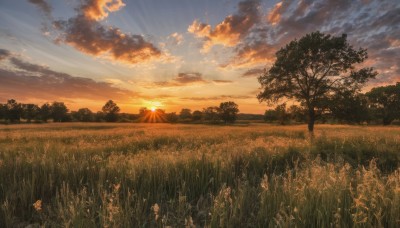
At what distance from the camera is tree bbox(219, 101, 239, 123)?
105 meters

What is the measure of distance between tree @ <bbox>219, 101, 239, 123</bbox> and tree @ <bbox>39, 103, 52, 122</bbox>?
67.0m

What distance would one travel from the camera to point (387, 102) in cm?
7625

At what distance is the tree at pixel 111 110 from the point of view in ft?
334

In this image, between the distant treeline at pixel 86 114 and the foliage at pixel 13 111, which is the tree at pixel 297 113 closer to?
the distant treeline at pixel 86 114

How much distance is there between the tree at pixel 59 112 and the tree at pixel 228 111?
6197 centimetres

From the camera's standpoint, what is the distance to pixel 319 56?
24.5 m

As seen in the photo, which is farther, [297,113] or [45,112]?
[45,112]

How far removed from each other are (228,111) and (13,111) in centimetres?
8292

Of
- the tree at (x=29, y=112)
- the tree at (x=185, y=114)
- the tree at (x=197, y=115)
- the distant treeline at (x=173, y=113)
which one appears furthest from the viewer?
the tree at (x=185, y=114)

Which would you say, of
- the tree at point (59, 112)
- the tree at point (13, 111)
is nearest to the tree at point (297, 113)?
the tree at point (59, 112)

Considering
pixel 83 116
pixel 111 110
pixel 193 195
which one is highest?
pixel 111 110

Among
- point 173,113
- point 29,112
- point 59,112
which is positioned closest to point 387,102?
point 173,113

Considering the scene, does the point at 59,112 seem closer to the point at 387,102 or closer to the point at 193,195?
the point at 193,195

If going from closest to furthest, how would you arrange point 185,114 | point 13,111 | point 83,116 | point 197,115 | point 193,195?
point 193,195 < point 13,111 < point 83,116 < point 197,115 < point 185,114
